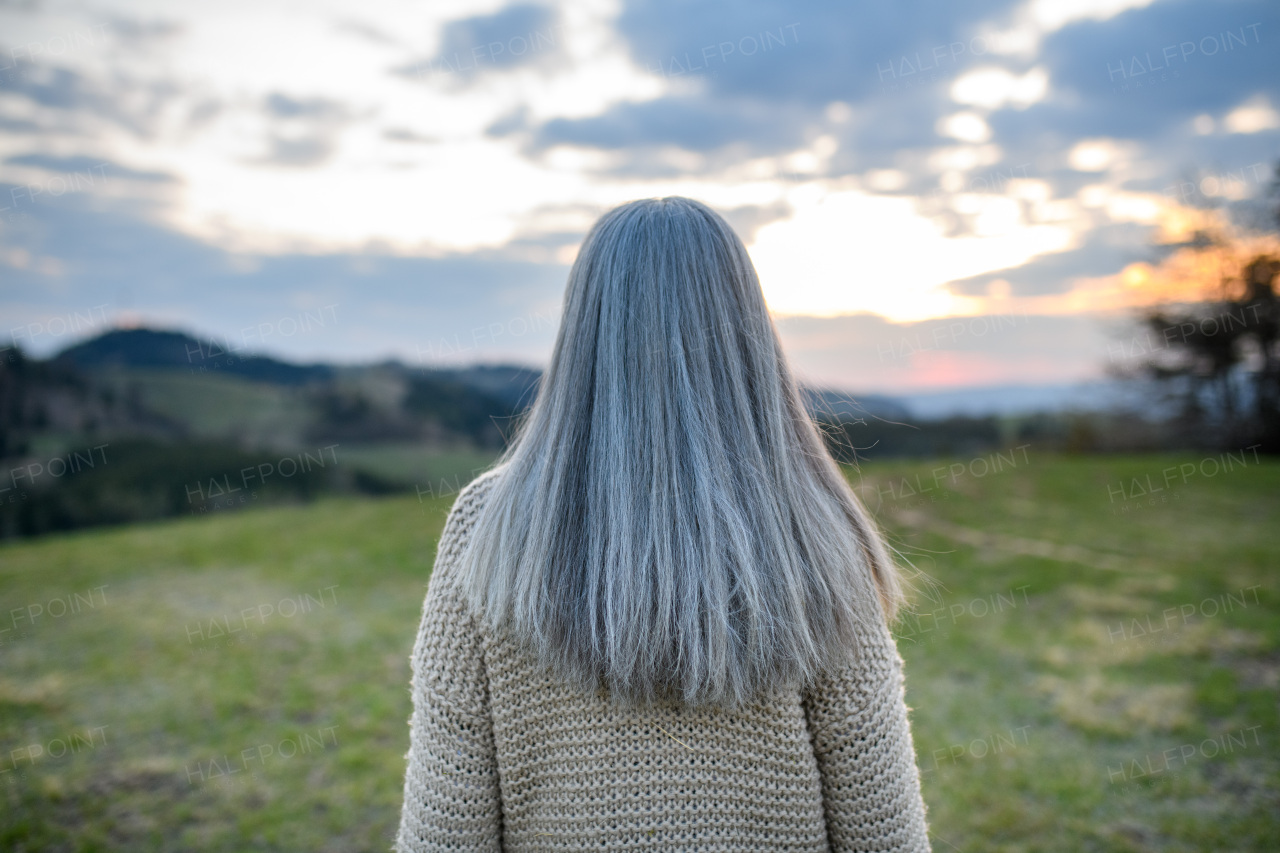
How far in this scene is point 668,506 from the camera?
42.2 inches

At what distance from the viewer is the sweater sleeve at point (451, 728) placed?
123 centimetres

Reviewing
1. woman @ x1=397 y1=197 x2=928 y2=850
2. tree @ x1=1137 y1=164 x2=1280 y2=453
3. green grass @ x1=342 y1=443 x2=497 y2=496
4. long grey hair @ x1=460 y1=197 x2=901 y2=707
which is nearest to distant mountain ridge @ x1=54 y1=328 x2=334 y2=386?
green grass @ x1=342 y1=443 x2=497 y2=496

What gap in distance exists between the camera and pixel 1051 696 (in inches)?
194

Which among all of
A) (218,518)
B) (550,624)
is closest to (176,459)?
(218,518)

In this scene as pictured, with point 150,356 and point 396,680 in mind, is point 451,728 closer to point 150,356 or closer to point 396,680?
point 396,680

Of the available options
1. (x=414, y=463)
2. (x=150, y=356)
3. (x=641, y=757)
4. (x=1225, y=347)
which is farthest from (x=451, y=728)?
(x=1225, y=347)

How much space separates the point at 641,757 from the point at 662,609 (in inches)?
14.5

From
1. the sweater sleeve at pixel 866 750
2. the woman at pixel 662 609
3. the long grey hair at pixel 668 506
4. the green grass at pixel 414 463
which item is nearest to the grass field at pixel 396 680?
the sweater sleeve at pixel 866 750

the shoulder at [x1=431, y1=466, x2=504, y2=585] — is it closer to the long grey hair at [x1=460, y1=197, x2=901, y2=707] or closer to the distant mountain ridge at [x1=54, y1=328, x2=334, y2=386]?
the long grey hair at [x1=460, y1=197, x2=901, y2=707]

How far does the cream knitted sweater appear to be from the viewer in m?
1.20

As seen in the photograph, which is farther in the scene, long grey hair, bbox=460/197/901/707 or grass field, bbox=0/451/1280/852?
grass field, bbox=0/451/1280/852

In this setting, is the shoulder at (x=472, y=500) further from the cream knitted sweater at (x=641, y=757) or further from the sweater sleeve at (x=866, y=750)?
the sweater sleeve at (x=866, y=750)

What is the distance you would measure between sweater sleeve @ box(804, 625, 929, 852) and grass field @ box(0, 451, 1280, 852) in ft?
2.96

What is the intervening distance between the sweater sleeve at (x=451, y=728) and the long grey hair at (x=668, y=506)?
89 millimetres
